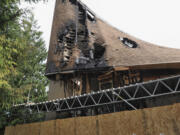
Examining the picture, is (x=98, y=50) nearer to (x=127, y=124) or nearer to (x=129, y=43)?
(x=129, y=43)

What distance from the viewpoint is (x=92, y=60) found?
37.4ft

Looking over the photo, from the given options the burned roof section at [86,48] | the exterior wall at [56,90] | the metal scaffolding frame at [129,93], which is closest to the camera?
the metal scaffolding frame at [129,93]

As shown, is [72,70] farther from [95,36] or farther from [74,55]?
[95,36]

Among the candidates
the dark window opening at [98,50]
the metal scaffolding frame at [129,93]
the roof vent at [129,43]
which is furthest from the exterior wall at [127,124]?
the roof vent at [129,43]

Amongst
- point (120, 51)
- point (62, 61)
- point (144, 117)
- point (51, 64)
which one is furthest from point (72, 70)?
point (144, 117)

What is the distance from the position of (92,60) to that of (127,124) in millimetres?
6978

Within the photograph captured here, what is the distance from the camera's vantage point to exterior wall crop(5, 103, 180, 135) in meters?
4.29

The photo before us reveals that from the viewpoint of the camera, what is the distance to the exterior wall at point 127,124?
429 centimetres

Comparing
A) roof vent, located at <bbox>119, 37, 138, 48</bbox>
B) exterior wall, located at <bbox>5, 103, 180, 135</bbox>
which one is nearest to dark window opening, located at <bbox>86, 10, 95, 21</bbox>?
roof vent, located at <bbox>119, 37, 138, 48</bbox>

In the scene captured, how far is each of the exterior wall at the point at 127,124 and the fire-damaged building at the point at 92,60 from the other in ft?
15.6

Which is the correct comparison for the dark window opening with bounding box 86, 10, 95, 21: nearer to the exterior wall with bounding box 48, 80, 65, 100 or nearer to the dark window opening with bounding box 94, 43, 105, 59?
the dark window opening with bounding box 94, 43, 105, 59

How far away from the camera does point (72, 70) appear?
11438 millimetres

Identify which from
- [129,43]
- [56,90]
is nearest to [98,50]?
[129,43]

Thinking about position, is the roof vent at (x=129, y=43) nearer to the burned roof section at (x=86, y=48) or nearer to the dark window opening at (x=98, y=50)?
the burned roof section at (x=86, y=48)
